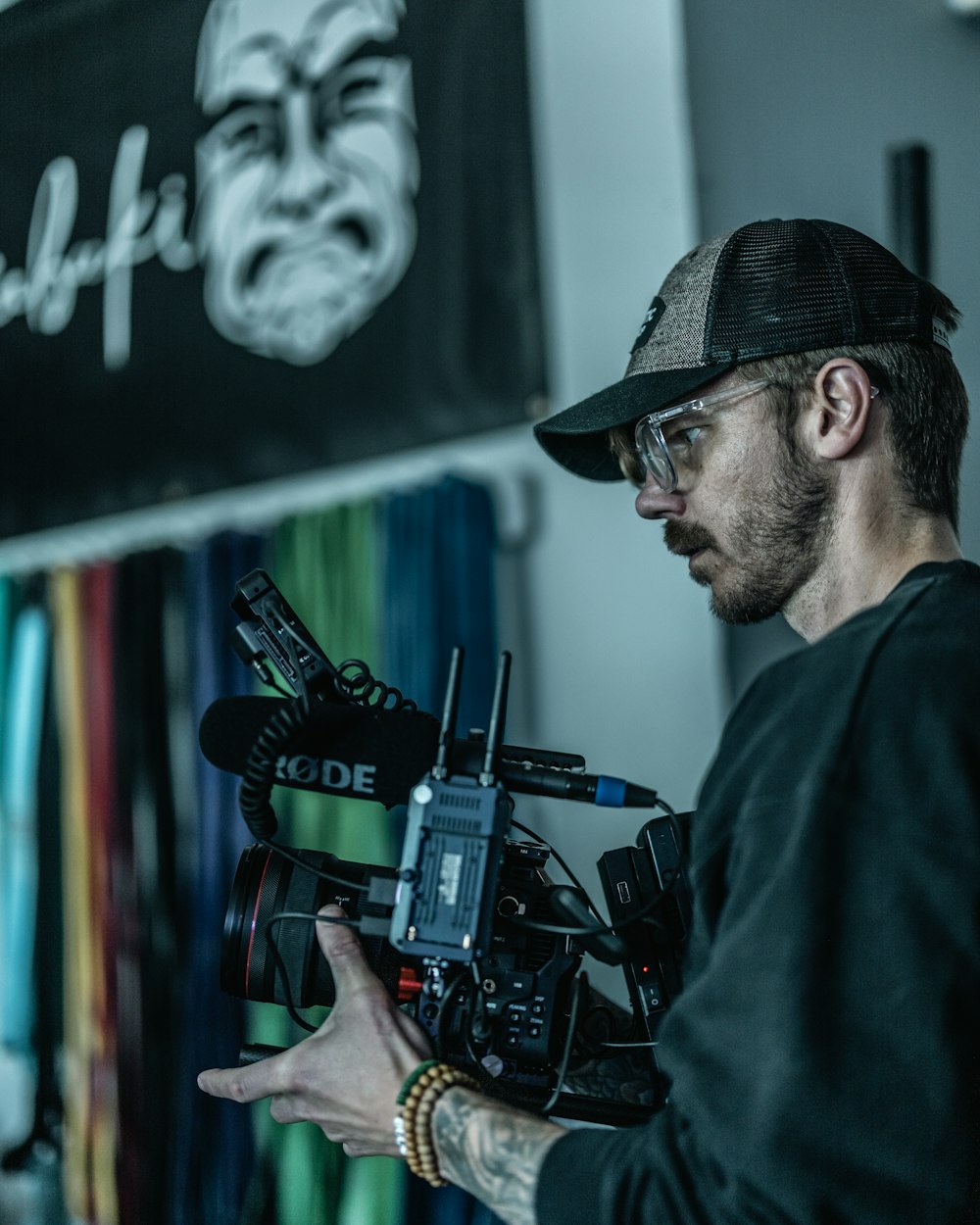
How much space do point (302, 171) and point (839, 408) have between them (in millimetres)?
1649

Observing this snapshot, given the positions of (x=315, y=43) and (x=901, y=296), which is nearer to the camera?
(x=901, y=296)

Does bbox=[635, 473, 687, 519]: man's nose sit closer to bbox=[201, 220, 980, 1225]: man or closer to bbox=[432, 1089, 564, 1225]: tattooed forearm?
bbox=[201, 220, 980, 1225]: man

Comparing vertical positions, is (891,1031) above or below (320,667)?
below

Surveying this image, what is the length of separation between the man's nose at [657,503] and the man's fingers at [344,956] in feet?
1.40

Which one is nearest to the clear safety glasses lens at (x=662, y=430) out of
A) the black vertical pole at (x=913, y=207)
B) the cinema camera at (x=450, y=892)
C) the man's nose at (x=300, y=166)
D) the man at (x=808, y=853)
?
the man at (x=808, y=853)

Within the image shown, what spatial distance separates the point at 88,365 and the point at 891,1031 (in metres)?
2.25

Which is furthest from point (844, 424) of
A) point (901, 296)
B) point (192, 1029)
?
point (192, 1029)

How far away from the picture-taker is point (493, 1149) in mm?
915

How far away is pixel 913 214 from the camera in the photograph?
1897 mm

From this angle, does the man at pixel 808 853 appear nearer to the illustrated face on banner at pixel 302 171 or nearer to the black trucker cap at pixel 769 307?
the black trucker cap at pixel 769 307

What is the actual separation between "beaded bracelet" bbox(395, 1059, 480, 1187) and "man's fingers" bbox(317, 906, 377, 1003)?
0.09 m

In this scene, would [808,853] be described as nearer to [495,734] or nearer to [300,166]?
[495,734]

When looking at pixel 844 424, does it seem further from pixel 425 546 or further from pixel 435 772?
pixel 425 546

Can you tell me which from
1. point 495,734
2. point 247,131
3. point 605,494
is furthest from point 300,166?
point 495,734
